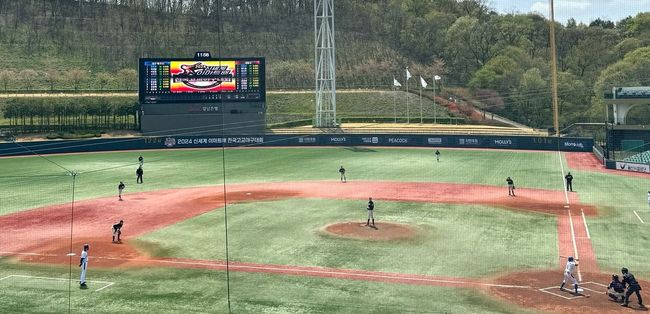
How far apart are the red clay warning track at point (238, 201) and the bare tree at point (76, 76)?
8737cm

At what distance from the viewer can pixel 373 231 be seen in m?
28.6

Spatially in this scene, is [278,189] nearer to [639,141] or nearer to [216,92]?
[216,92]

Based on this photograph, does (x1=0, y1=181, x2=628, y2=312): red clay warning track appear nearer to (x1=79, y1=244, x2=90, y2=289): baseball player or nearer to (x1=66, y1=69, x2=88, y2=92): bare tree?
(x1=79, y1=244, x2=90, y2=289): baseball player

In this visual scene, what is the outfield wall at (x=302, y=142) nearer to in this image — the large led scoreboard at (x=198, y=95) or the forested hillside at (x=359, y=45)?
the large led scoreboard at (x=198, y=95)

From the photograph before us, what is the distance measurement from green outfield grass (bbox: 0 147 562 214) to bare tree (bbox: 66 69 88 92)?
180 feet

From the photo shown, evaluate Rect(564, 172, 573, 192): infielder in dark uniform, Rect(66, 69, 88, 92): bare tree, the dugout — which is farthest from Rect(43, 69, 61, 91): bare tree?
Rect(564, 172, 573, 192): infielder in dark uniform

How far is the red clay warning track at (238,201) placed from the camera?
21.1 metres

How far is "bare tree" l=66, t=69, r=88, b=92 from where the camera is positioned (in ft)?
385

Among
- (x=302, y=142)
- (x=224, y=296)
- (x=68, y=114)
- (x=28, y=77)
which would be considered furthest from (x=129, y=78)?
(x=224, y=296)

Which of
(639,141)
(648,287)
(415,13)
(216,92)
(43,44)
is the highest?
(415,13)

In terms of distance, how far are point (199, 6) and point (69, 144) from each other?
9336cm

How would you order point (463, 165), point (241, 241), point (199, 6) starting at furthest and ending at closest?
1. point (199, 6)
2. point (463, 165)
3. point (241, 241)

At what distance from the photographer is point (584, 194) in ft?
130

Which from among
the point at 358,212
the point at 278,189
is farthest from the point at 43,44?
the point at 358,212
